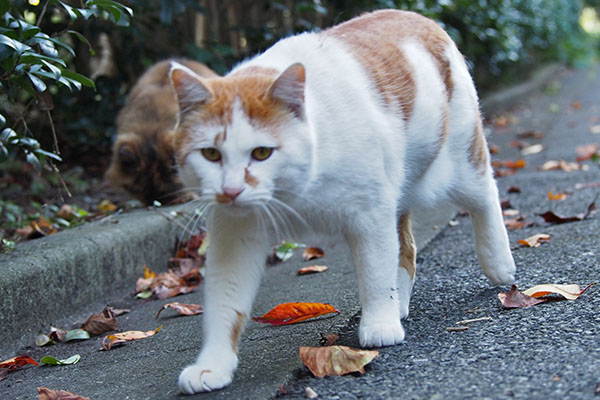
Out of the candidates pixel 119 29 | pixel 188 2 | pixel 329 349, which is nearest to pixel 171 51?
pixel 119 29

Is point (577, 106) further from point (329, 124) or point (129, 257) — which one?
point (329, 124)

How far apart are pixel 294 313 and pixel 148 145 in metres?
2.76

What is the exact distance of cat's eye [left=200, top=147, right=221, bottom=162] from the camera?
2000mm

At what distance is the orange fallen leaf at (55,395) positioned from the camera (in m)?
2.11

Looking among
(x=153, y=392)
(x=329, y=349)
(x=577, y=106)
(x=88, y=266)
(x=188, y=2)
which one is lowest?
(x=577, y=106)

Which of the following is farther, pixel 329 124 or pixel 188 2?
pixel 188 2

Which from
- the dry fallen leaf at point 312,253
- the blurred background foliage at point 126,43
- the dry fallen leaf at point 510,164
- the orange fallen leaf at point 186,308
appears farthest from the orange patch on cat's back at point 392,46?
the dry fallen leaf at point 510,164

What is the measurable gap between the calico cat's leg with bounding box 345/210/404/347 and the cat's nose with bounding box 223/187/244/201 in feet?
1.48

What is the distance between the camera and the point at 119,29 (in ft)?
18.1

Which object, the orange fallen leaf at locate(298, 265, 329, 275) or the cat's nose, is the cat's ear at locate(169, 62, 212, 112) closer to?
the cat's nose

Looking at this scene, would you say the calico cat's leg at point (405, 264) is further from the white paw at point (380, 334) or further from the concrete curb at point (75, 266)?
the concrete curb at point (75, 266)

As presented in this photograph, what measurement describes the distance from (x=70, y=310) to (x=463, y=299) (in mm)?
1678

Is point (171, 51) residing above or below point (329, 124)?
below

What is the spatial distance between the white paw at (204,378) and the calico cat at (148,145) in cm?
269
